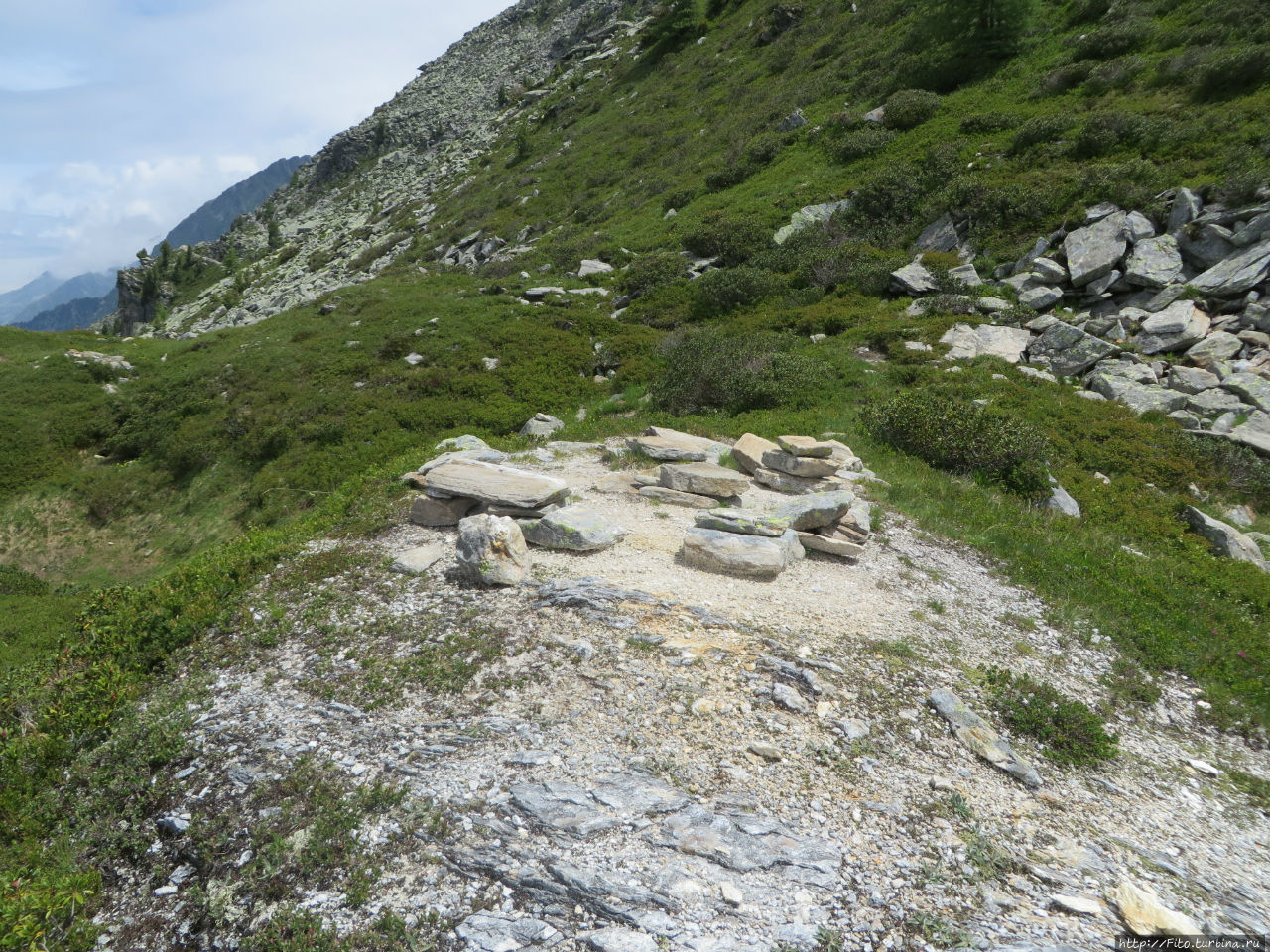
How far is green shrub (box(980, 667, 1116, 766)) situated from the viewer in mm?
7102

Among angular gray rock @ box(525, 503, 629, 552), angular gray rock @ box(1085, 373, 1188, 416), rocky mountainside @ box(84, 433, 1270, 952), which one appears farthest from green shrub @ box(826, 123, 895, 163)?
angular gray rock @ box(525, 503, 629, 552)

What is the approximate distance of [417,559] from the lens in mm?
9992

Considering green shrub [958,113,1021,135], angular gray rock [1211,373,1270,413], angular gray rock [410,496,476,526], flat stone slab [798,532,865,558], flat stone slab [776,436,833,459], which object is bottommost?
angular gray rock [1211,373,1270,413]

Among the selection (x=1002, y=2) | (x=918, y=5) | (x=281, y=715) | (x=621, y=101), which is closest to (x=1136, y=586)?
(x=281, y=715)

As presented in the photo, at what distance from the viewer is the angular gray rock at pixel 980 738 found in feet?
21.5

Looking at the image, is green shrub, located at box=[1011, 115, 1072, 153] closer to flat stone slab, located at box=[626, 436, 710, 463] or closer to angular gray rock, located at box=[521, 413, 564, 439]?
flat stone slab, located at box=[626, 436, 710, 463]

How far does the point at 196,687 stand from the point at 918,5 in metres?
59.4

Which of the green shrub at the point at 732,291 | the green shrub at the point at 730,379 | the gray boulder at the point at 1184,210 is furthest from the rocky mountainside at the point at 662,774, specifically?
the gray boulder at the point at 1184,210

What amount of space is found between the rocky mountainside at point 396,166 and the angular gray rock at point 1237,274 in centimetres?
5788

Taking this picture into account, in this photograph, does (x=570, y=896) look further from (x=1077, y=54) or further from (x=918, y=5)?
(x=918, y=5)

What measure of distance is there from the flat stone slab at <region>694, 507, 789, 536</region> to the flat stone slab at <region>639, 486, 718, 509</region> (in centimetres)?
165

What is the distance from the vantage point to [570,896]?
185 inches

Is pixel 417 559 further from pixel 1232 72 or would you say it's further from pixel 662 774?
pixel 1232 72

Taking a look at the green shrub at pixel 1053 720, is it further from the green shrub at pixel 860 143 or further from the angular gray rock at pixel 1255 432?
the green shrub at pixel 860 143
